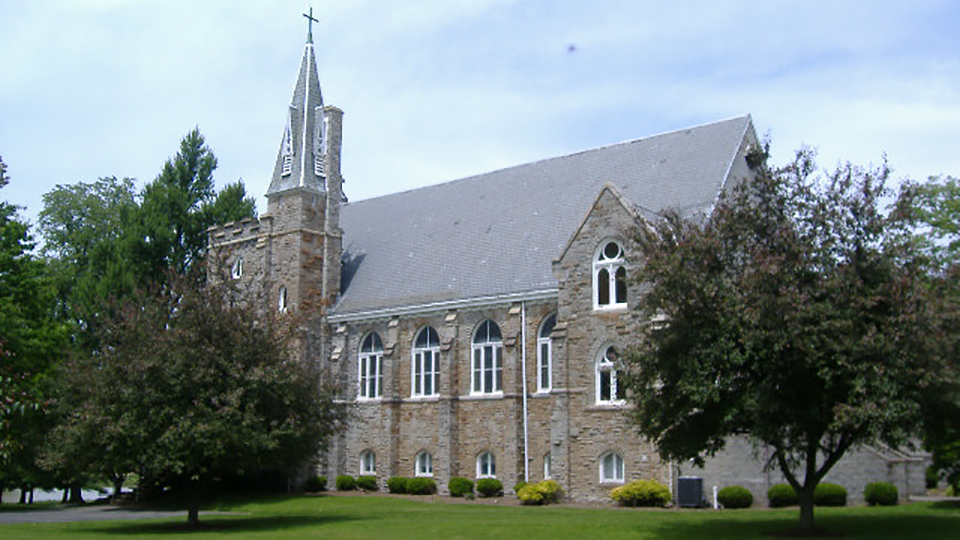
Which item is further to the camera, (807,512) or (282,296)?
(282,296)

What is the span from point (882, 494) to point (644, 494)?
261 inches

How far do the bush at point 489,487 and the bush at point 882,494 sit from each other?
1287cm

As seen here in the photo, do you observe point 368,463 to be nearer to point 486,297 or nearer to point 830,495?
point 486,297

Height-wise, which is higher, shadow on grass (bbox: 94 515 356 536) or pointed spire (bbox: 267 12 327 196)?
pointed spire (bbox: 267 12 327 196)

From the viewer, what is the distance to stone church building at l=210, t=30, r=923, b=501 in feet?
102

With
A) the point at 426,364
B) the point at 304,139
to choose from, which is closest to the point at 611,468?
the point at 426,364

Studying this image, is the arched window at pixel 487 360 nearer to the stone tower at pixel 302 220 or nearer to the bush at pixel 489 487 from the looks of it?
the bush at pixel 489 487

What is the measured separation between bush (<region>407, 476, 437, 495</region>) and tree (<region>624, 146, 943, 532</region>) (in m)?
17.0

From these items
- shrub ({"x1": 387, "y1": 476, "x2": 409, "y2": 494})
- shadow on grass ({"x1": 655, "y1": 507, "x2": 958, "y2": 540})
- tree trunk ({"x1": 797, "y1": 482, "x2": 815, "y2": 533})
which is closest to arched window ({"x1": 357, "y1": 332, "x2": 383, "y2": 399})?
shrub ({"x1": 387, "y1": 476, "x2": 409, "y2": 494})

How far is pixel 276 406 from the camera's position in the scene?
2697 cm

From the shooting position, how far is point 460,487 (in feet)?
116

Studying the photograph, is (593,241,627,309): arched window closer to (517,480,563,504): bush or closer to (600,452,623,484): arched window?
(600,452,623,484): arched window

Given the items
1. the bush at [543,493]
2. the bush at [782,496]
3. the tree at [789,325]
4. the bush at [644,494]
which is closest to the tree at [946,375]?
the tree at [789,325]

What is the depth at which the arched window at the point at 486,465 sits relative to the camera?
1420 inches
